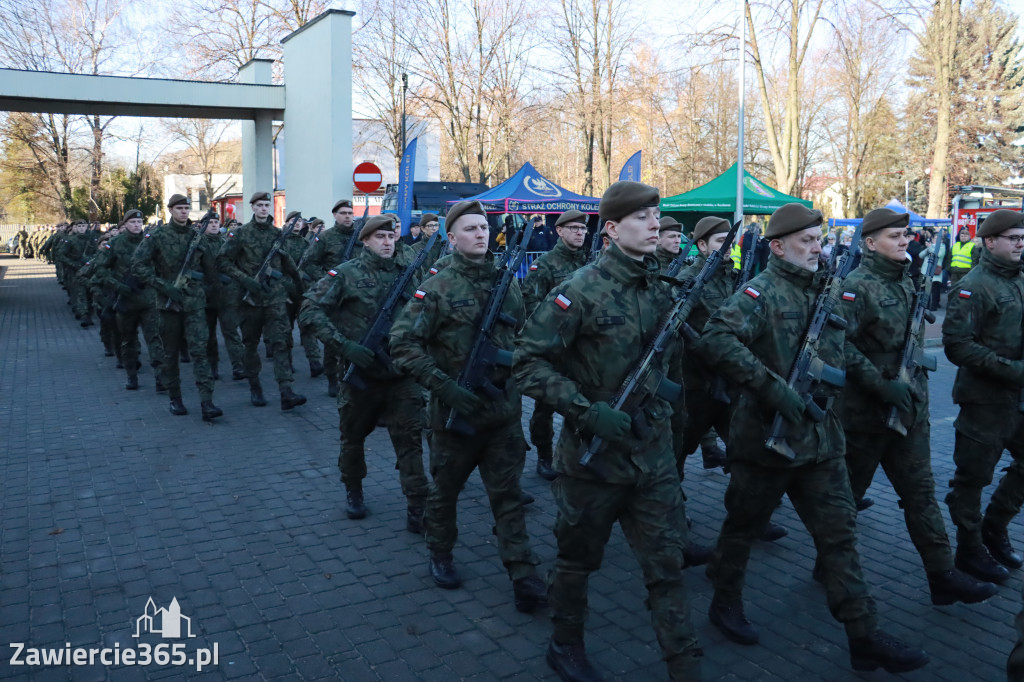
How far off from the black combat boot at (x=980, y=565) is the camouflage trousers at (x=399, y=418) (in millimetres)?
3298


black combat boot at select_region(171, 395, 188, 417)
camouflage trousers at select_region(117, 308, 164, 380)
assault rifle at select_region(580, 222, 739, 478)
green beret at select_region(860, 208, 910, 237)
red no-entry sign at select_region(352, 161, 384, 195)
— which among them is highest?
red no-entry sign at select_region(352, 161, 384, 195)

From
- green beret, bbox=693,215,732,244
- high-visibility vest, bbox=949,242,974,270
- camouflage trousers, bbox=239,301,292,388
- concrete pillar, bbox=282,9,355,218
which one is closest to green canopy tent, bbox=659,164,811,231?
high-visibility vest, bbox=949,242,974,270

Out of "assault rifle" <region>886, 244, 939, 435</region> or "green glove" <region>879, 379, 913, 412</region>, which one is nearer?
"green glove" <region>879, 379, 913, 412</region>

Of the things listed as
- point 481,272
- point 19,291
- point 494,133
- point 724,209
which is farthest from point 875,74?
point 481,272

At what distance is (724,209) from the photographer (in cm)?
2098

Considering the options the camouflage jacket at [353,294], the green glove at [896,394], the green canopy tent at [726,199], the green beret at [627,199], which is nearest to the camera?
the green beret at [627,199]

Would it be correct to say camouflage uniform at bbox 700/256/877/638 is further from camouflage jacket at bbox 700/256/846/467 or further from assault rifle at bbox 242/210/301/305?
assault rifle at bbox 242/210/301/305

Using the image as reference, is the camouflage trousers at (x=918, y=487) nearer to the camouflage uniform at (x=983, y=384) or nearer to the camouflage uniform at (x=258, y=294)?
the camouflage uniform at (x=983, y=384)

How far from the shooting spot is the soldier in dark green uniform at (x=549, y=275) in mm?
7137

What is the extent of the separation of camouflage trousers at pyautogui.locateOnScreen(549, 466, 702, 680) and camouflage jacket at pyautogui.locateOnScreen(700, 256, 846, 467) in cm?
55

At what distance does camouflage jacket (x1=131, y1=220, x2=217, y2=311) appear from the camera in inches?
369

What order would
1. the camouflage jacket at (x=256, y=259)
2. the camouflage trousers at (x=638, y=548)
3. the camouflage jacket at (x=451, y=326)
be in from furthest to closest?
the camouflage jacket at (x=256, y=259), the camouflage jacket at (x=451, y=326), the camouflage trousers at (x=638, y=548)

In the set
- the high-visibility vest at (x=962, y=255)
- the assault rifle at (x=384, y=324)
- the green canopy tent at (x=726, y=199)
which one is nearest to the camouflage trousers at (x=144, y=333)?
the assault rifle at (x=384, y=324)

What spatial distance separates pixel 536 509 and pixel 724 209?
52.8ft
